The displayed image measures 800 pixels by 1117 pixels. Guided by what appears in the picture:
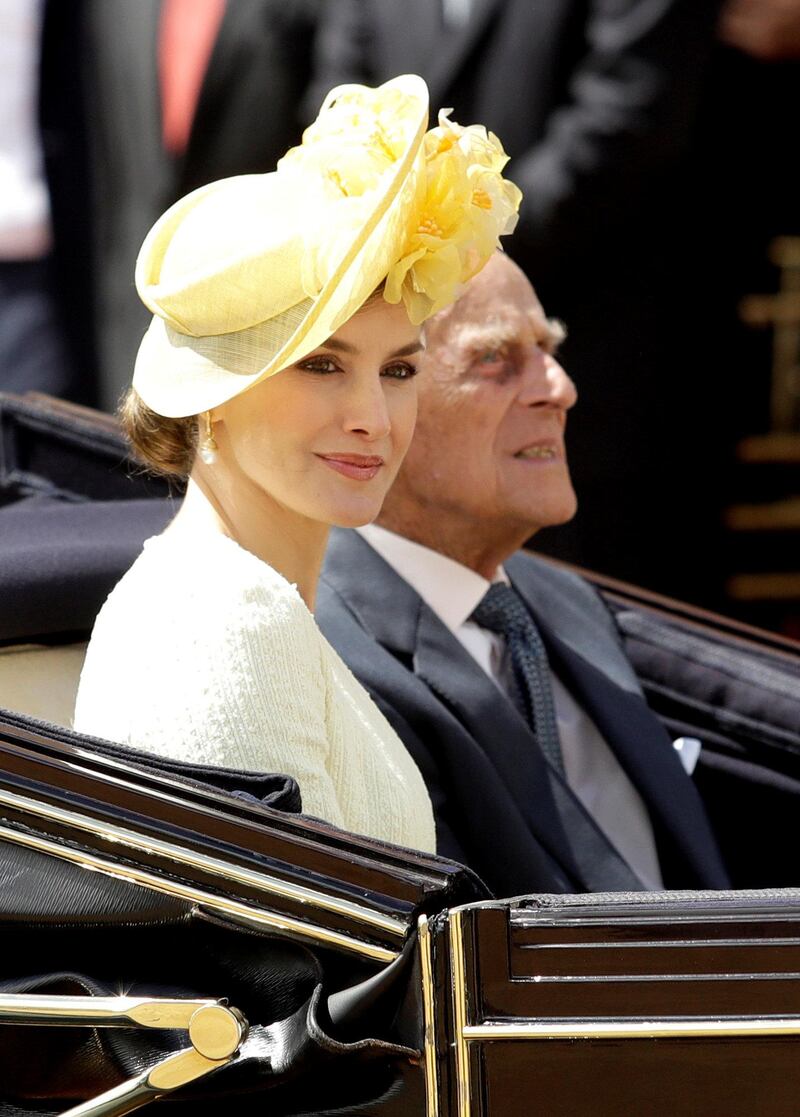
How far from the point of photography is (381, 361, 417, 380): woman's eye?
5.06 feet

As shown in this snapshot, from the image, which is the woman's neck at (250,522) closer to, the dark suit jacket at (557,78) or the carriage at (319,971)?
the carriage at (319,971)

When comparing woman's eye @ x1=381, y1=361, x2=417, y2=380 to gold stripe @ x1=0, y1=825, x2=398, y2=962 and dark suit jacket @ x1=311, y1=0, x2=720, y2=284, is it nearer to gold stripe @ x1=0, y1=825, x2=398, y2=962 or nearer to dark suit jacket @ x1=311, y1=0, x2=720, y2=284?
gold stripe @ x1=0, y1=825, x2=398, y2=962

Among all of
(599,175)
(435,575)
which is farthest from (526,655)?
(599,175)

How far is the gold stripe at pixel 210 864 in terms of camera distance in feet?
3.82

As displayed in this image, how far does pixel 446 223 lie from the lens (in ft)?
4.80

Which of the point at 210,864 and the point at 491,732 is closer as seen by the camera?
the point at 210,864

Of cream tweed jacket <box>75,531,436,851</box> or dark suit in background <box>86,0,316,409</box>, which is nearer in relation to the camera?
cream tweed jacket <box>75,531,436,851</box>

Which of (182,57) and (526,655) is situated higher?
(182,57)

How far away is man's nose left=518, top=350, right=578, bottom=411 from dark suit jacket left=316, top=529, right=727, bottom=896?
283 mm

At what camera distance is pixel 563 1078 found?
44.9 inches

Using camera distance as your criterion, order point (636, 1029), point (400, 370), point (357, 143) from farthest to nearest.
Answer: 1. point (400, 370)
2. point (357, 143)
3. point (636, 1029)

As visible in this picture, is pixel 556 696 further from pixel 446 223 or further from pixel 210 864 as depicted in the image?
pixel 210 864

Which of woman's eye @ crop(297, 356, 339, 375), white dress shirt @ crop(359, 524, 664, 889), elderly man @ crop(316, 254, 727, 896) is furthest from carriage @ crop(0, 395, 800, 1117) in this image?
white dress shirt @ crop(359, 524, 664, 889)

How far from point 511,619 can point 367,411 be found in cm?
75
